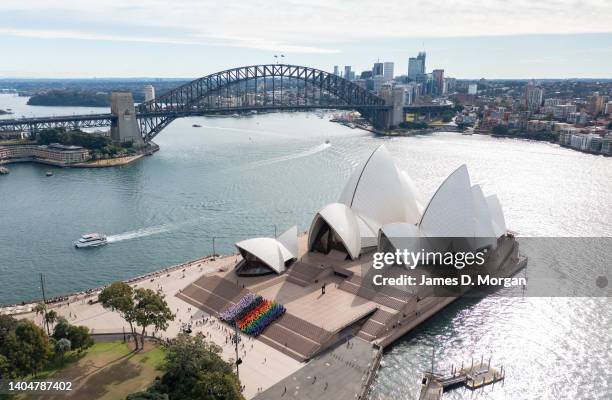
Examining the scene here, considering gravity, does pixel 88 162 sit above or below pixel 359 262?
below

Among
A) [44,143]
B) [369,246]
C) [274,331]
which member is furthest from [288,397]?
[44,143]

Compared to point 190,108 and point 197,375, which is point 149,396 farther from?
point 190,108

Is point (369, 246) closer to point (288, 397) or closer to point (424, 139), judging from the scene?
point (288, 397)

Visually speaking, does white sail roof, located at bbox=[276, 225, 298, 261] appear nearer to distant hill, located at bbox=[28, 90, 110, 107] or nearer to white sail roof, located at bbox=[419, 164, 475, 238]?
white sail roof, located at bbox=[419, 164, 475, 238]

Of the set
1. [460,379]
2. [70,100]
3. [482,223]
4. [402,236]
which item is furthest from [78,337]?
[70,100]

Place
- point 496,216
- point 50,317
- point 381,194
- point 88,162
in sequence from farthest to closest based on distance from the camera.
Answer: point 88,162, point 496,216, point 381,194, point 50,317

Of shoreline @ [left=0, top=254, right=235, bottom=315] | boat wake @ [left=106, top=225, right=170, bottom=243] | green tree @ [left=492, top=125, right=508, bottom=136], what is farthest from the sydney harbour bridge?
shoreline @ [left=0, top=254, right=235, bottom=315]
